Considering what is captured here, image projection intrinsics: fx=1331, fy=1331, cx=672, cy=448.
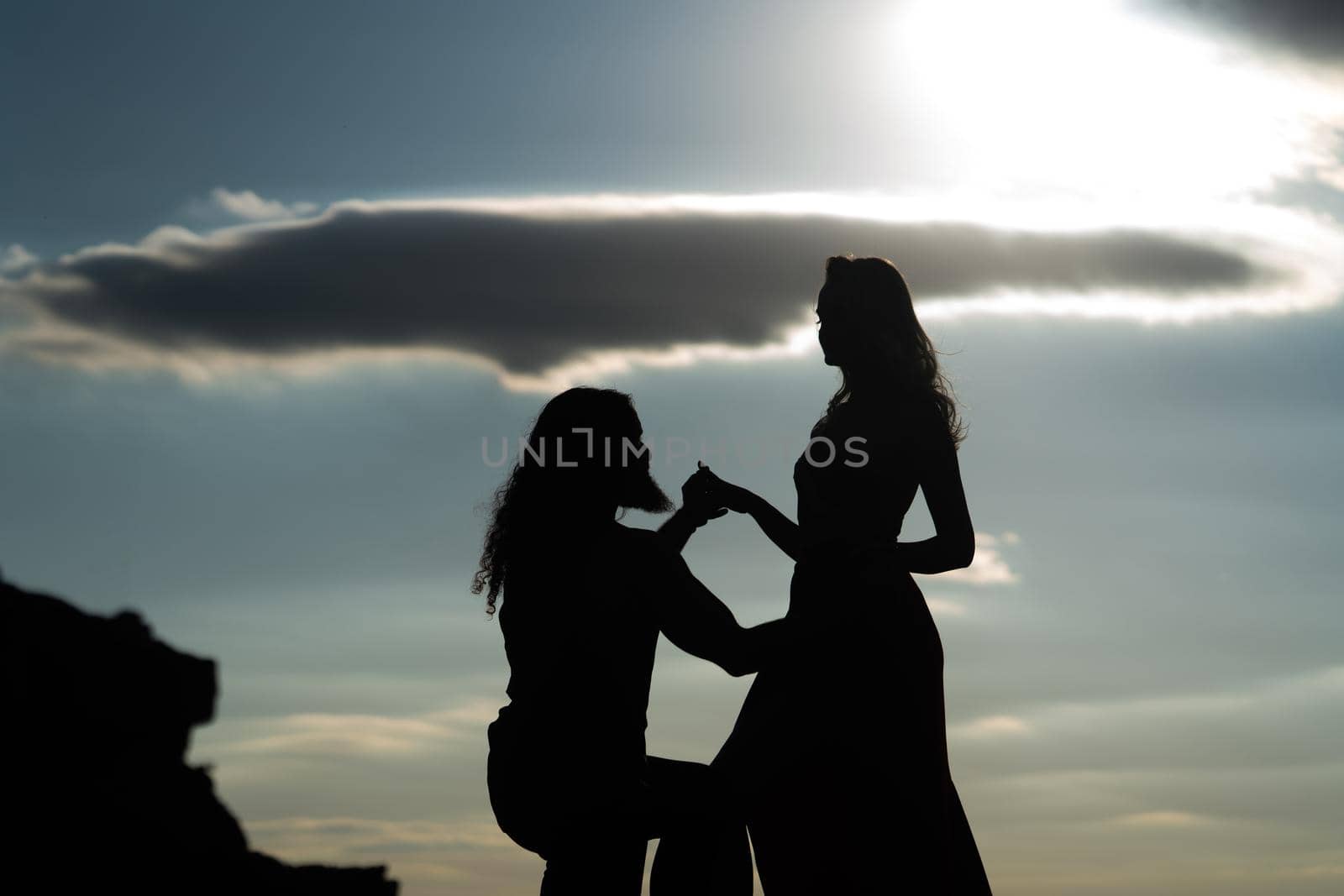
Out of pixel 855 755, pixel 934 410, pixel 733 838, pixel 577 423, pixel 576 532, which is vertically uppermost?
pixel 934 410

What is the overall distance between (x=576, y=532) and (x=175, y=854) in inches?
384

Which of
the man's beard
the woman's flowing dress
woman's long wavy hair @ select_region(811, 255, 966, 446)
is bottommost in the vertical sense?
the woman's flowing dress

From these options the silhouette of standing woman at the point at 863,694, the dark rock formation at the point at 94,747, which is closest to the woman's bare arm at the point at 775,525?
the silhouette of standing woman at the point at 863,694

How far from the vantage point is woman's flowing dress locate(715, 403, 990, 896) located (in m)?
7.35

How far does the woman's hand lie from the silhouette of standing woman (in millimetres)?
10

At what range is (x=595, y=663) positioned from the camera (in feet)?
19.3

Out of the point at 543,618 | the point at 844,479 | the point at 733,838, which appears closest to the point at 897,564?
the point at 844,479

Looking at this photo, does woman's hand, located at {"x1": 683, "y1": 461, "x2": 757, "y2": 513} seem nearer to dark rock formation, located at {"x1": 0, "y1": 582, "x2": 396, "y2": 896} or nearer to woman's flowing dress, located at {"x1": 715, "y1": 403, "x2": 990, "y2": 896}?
woman's flowing dress, located at {"x1": 715, "y1": 403, "x2": 990, "y2": 896}

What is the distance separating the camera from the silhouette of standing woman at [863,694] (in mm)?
7332

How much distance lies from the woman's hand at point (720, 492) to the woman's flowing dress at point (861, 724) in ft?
1.49

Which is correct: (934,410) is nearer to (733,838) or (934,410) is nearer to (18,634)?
(733,838)

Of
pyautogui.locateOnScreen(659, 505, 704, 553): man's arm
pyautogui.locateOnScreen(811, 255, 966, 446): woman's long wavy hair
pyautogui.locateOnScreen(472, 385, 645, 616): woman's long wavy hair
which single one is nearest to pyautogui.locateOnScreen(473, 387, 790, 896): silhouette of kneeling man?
pyautogui.locateOnScreen(472, 385, 645, 616): woman's long wavy hair

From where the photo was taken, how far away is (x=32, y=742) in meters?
12.8

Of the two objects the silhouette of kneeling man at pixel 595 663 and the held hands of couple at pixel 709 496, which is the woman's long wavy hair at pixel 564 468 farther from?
the held hands of couple at pixel 709 496
